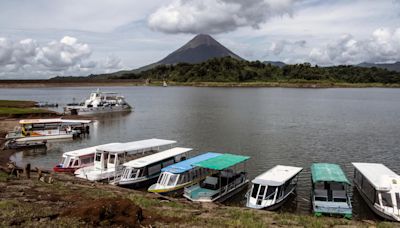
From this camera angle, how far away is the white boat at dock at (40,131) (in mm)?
50062

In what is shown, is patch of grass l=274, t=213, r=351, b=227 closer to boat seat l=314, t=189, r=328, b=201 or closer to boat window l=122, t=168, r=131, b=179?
boat seat l=314, t=189, r=328, b=201

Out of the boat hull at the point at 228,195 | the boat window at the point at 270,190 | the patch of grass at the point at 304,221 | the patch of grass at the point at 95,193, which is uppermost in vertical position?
the patch of grass at the point at 304,221

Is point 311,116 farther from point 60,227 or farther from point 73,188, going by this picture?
point 60,227

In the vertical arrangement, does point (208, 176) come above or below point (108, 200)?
below

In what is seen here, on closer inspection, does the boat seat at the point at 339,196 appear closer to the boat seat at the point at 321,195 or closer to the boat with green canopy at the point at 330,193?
the boat with green canopy at the point at 330,193

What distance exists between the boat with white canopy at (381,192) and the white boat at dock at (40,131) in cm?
4235

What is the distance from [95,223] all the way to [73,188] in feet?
29.8

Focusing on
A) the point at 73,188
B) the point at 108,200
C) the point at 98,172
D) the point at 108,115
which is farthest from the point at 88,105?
the point at 108,200

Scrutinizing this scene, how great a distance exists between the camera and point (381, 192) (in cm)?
2448

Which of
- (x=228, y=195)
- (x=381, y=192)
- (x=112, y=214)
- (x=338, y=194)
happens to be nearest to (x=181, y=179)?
(x=228, y=195)

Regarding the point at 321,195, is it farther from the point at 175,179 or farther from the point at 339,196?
the point at 175,179

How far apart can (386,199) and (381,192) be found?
55cm

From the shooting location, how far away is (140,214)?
15617mm

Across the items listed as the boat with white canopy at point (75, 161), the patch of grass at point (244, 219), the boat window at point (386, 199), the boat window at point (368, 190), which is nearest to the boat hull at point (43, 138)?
the boat with white canopy at point (75, 161)
